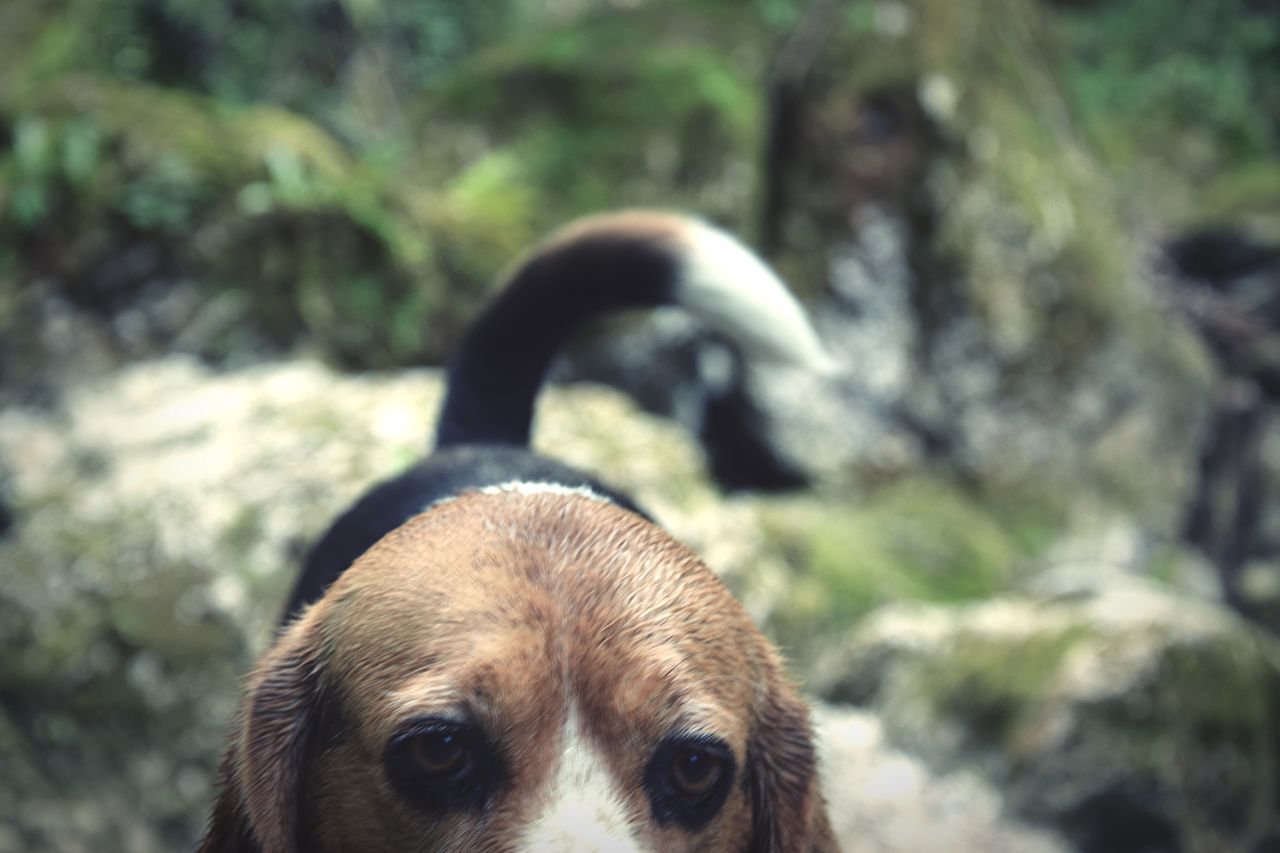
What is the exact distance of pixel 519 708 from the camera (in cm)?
164

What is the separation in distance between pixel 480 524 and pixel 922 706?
2984 mm

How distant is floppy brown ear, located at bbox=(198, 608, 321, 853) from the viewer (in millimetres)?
1805

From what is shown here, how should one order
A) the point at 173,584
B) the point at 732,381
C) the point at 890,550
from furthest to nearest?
the point at 732,381 → the point at 890,550 → the point at 173,584

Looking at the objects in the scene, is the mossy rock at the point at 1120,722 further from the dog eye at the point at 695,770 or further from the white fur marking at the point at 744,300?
the dog eye at the point at 695,770

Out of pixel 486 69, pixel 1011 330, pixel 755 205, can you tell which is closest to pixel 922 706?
pixel 1011 330

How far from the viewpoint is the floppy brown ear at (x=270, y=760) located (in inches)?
71.1

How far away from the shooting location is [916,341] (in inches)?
283

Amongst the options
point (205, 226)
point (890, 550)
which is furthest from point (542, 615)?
point (890, 550)

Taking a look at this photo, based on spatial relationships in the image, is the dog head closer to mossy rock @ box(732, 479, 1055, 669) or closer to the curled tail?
the curled tail

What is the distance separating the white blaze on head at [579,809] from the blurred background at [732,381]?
2.37 m

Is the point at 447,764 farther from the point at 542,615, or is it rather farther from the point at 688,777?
the point at 688,777

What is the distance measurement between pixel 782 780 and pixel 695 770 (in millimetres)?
308

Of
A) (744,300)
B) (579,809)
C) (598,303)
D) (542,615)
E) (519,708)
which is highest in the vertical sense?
(744,300)

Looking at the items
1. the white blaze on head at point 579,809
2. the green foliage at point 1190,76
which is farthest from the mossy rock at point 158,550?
the green foliage at point 1190,76
